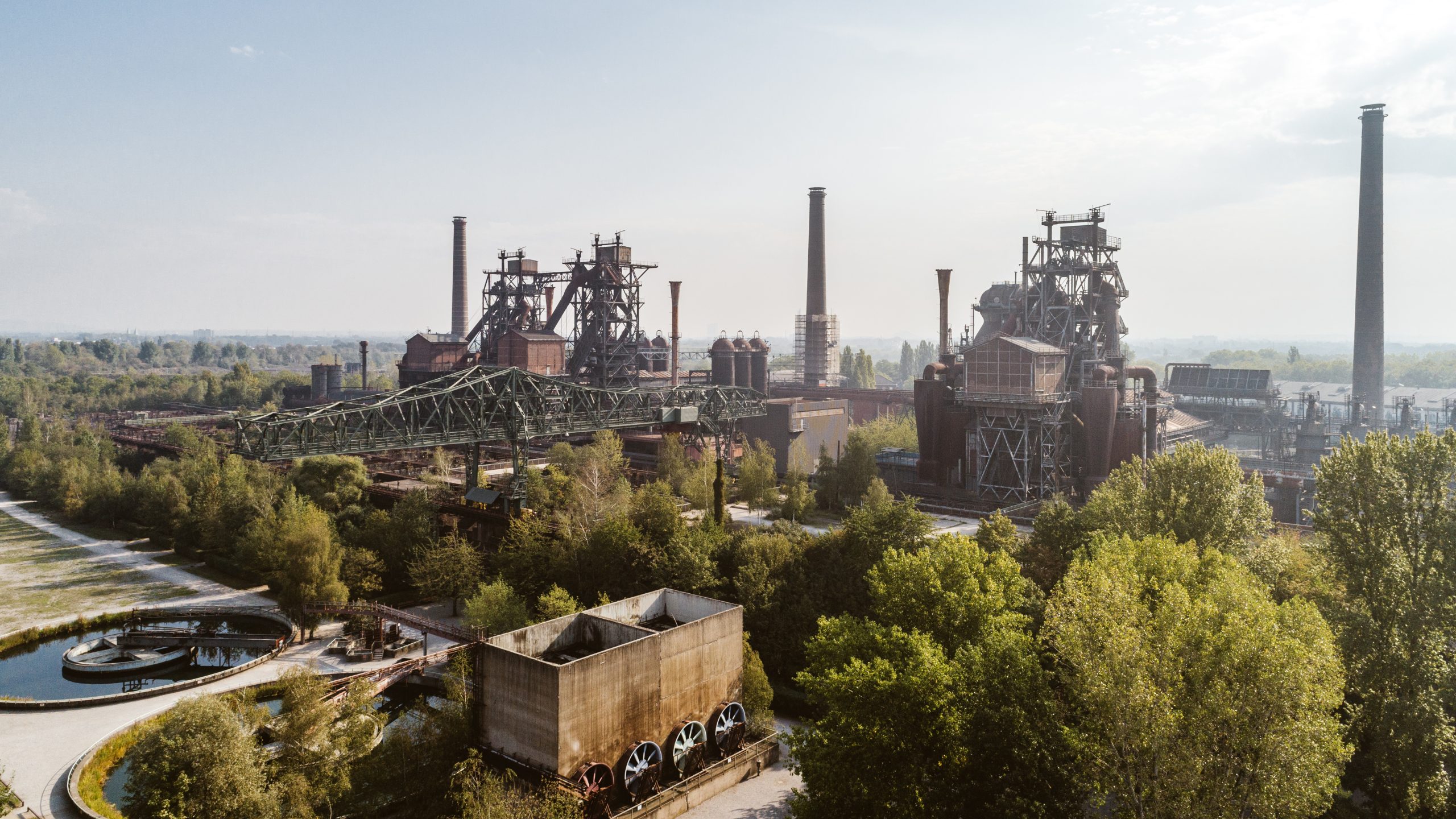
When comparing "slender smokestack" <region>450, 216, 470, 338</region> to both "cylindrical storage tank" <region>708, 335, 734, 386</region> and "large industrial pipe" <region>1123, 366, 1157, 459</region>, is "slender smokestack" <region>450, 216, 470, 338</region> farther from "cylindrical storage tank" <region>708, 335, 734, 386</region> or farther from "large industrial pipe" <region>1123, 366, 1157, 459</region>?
"large industrial pipe" <region>1123, 366, 1157, 459</region>

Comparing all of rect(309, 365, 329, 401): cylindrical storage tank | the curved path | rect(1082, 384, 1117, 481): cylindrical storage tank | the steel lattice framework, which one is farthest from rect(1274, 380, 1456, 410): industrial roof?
rect(309, 365, 329, 401): cylindrical storage tank

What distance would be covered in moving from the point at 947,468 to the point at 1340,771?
108 feet

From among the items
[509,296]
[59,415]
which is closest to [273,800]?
[509,296]

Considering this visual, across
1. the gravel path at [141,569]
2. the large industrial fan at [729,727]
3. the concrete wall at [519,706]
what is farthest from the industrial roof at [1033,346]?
the gravel path at [141,569]

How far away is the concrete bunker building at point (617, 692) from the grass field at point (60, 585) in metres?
27.5

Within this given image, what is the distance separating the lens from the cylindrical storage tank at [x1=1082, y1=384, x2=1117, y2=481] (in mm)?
44906

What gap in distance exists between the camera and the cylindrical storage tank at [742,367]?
70.2 meters

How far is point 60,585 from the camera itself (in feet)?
146

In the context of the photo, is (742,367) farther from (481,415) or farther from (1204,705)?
(1204,705)

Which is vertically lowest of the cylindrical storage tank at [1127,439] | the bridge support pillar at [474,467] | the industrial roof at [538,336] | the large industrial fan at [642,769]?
the large industrial fan at [642,769]

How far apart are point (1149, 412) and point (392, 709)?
128 feet

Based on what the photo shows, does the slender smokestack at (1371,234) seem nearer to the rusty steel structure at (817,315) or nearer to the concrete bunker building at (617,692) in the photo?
the rusty steel structure at (817,315)

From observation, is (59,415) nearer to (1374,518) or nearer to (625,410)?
(625,410)

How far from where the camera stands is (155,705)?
28625 mm
